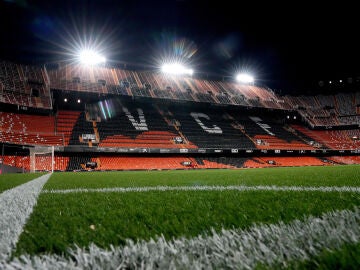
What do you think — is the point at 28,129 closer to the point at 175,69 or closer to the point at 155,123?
the point at 155,123

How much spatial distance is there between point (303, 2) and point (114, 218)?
24941mm

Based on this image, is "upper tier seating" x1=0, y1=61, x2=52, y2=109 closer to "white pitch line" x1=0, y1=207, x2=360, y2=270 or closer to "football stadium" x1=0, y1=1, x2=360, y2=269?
"football stadium" x1=0, y1=1, x2=360, y2=269

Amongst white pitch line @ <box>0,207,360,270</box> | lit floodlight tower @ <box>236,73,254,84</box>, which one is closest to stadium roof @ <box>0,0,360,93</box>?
lit floodlight tower @ <box>236,73,254,84</box>

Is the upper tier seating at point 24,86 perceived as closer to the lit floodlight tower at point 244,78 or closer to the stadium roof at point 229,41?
the stadium roof at point 229,41

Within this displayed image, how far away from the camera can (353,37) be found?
25969 mm

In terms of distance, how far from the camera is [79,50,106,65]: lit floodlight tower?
30.6 meters

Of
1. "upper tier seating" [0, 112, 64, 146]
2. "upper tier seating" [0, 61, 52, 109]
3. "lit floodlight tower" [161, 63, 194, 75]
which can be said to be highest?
"lit floodlight tower" [161, 63, 194, 75]

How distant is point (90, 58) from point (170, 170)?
2022 cm

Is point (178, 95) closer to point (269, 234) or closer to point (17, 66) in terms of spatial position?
point (17, 66)

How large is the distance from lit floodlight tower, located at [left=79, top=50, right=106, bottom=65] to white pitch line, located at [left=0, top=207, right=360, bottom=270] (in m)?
33.1

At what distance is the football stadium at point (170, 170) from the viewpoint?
0.83 meters

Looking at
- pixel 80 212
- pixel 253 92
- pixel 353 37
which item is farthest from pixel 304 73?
pixel 80 212

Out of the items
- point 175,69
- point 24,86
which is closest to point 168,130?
point 175,69

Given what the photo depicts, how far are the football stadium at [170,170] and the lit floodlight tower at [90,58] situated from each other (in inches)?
6.7
